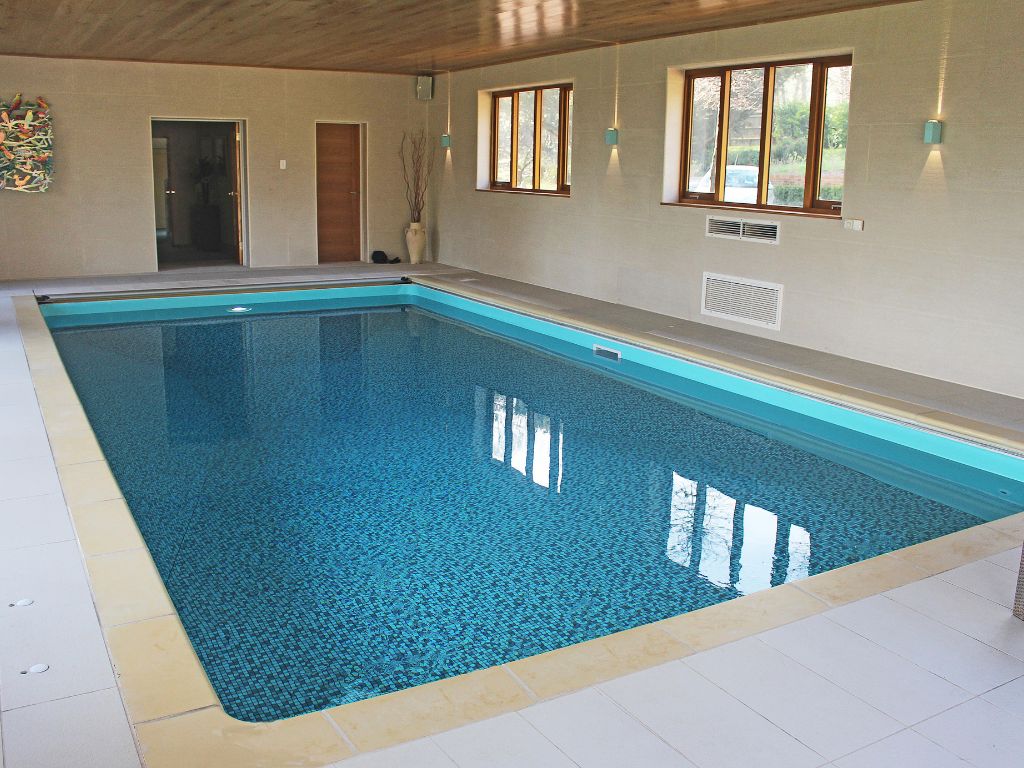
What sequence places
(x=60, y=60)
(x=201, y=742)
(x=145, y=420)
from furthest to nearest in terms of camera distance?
(x=60, y=60) < (x=145, y=420) < (x=201, y=742)

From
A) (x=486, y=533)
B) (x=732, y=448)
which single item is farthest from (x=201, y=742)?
(x=732, y=448)

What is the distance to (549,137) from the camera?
1126 cm

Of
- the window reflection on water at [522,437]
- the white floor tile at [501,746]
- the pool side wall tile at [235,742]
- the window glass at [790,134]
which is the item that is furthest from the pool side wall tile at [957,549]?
the window glass at [790,134]

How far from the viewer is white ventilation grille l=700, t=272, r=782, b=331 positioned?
8156 mm

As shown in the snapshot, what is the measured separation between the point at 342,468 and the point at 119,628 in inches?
93.0

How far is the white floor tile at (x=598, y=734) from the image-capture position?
2484mm

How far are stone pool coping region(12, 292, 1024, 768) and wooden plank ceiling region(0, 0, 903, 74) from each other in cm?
412

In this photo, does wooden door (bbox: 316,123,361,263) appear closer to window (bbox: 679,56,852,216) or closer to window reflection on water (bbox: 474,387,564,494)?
window (bbox: 679,56,852,216)

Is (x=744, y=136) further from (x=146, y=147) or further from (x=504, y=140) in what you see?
(x=146, y=147)

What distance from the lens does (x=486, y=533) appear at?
177 inches

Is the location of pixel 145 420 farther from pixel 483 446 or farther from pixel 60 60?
pixel 60 60

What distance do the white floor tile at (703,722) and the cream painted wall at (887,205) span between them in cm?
452

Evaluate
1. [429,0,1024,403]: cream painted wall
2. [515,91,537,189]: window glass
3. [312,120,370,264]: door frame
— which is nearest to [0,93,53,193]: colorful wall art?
[312,120,370,264]: door frame

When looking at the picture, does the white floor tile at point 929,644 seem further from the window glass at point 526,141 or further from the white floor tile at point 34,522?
the window glass at point 526,141
